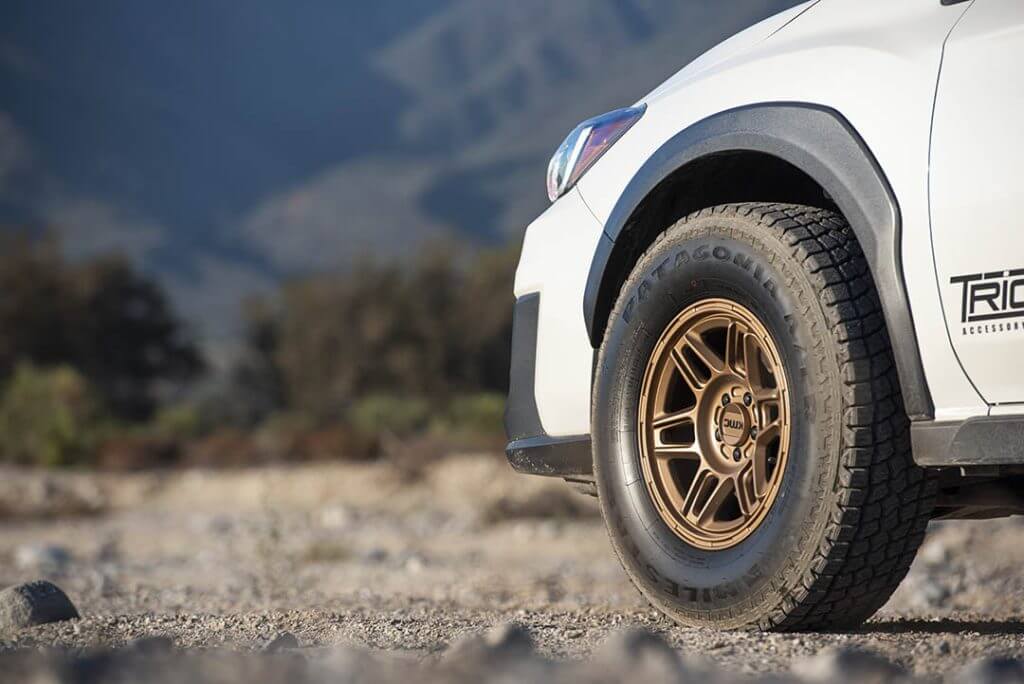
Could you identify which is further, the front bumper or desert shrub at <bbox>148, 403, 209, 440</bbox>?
desert shrub at <bbox>148, 403, 209, 440</bbox>

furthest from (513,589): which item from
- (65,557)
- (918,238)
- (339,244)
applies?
(339,244)

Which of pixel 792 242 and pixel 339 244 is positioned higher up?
pixel 339 244

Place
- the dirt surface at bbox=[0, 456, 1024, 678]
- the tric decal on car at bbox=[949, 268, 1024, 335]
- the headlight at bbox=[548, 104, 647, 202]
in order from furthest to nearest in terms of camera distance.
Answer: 1. the headlight at bbox=[548, 104, 647, 202]
2. the dirt surface at bbox=[0, 456, 1024, 678]
3. the tric decal on car at bbox=[949, 268, 1024, 335]

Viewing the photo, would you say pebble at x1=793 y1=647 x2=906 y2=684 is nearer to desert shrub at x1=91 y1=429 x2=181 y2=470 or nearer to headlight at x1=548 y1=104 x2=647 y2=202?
headlight at x1=548 y1=104 x2=647 y2=202

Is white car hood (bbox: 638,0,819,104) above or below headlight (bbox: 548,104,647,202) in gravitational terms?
above

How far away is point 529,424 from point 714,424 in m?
0.79

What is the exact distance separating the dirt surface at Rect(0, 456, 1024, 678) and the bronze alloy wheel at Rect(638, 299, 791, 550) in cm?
30

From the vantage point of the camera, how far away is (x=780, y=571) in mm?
3047

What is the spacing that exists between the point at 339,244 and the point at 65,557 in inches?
5514

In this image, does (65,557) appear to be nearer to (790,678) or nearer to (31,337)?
(790,678)

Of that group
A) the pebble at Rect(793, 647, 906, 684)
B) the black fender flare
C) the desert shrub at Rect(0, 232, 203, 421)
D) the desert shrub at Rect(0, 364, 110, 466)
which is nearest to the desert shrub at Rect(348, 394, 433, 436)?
the desert shrub at Rect(0, 364, 110, 466)

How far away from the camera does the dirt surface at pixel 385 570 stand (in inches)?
122

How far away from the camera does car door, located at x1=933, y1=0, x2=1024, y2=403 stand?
279cm

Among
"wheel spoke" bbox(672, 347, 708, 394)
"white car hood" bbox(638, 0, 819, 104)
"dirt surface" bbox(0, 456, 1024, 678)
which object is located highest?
"white car hood" bbox(638, 0, 819, 104)
